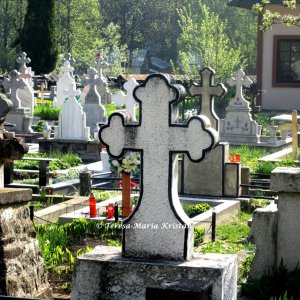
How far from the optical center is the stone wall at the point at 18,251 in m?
7.59

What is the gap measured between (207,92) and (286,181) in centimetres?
833

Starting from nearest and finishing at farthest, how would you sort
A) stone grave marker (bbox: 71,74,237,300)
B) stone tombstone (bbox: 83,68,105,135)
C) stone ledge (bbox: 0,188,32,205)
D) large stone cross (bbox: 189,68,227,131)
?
stone grave marker (bbox: 71,74,237,300) → stone ledge (bbox: 0,188,32,205) → large stone cross (bbox: 189,68,227,131) → stone tombstone (bbox: 83,68,105,135)

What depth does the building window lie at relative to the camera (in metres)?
34.0

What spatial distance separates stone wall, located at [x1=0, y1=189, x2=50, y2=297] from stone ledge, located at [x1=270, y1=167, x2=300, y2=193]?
2018mm

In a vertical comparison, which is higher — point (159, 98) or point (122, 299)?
point (159, 98)

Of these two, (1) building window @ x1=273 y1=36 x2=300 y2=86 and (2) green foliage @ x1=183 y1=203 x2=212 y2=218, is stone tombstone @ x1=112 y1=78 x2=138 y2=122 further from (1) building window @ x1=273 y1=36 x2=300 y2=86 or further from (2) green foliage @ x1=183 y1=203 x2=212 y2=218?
(2) green foliage @ x1=183 y1=203 x2=212 y2=218

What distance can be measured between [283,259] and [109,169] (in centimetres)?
1017

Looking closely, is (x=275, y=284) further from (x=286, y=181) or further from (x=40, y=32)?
(x=40, y=32)

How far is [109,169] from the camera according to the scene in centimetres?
1862

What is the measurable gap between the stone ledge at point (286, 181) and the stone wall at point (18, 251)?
202 centimetres

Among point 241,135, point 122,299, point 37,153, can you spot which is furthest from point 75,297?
point 241,135

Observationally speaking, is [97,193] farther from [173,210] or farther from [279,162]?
[173,210]

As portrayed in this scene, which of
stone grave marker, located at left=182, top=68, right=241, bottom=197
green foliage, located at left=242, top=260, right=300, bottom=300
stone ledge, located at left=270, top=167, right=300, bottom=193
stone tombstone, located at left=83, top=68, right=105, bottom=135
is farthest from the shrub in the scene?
stone tombstone, located at left=83, top=68, right=105, bottom=135

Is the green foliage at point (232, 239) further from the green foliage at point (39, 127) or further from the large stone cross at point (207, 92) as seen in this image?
the green foliage at point (39, 127)
